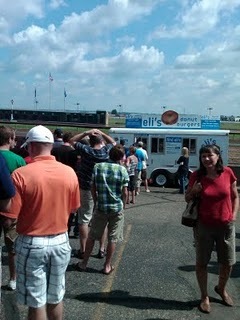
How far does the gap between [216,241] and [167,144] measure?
14302 mm

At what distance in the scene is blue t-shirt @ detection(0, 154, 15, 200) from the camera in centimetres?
315

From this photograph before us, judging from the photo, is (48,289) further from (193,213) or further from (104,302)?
(193,213)

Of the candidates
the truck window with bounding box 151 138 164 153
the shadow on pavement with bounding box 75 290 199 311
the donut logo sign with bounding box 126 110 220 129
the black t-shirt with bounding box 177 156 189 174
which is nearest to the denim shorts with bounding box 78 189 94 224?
the shadow on pavement with bounding box 75 290 199 311

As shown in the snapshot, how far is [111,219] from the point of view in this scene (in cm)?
601

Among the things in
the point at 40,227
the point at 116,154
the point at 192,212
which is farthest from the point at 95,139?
the point at 40,227

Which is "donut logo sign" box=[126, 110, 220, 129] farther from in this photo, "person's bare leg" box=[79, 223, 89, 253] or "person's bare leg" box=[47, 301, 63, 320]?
"person's bare leg" box=[47, 301, 63, 320]

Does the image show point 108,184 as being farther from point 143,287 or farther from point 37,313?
point 37,313

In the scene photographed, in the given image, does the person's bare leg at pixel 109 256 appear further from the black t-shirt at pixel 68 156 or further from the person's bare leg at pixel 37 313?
the person's bare leg at pixel 37 313

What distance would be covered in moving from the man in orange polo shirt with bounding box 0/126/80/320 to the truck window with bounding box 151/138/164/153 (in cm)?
1578

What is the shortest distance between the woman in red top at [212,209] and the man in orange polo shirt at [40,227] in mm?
1775

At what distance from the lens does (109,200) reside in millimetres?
5883

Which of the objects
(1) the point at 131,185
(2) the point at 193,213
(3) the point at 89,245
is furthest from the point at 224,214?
(1) the point at 131,185

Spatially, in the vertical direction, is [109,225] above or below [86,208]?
below

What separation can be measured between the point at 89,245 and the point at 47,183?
2753 millimetres
